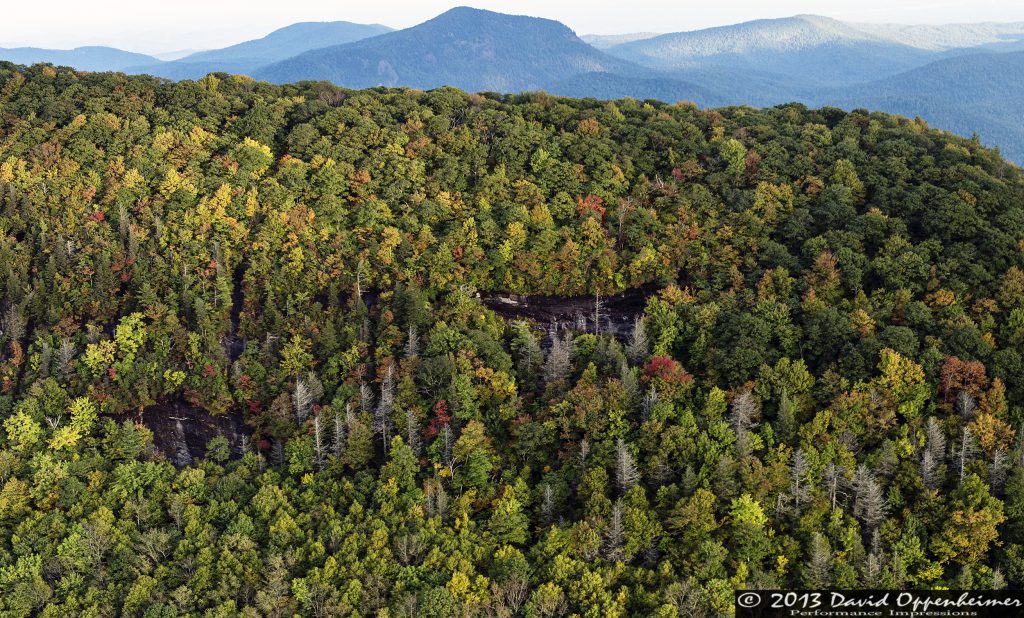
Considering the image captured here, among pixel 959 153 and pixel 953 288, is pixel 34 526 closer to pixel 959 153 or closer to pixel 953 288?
pixel 953 288

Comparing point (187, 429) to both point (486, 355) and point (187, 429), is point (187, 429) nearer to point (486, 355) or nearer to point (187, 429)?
point (187, 429)

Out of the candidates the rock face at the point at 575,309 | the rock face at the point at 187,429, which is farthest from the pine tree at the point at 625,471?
the rock face at the point at 187,429

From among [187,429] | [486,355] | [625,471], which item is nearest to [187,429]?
[187,429]

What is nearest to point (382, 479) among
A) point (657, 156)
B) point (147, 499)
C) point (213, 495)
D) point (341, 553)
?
point (341, 553)

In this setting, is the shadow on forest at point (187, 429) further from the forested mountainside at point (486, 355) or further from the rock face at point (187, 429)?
the forested mountainside at point (486, 355)

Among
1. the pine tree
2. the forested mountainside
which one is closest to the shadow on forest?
the forested mountainside
